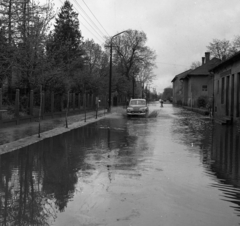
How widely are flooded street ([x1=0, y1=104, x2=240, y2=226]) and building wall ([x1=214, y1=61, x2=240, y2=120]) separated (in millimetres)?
15995

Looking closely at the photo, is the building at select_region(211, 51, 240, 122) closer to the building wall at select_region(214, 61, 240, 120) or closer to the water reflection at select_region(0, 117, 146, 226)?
the building wall at select_region(214, 61, 240, 120)

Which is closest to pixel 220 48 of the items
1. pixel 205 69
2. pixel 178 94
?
pixel 205 69

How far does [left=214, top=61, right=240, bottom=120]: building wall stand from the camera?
24.7m

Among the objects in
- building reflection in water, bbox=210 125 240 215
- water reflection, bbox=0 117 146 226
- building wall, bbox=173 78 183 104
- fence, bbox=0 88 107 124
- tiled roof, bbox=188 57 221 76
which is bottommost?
water reflection, bbox=0 117 146 226

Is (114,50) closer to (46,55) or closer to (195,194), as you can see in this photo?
(46,55)

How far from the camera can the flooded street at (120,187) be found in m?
4.27

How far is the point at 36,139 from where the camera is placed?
1248 cm

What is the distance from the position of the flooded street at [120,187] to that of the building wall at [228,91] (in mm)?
15995

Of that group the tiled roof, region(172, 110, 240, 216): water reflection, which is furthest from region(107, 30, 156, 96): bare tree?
region(172, 110, 240, 216): water reflection

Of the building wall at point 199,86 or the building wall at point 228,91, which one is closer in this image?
the building wall at point 228,91

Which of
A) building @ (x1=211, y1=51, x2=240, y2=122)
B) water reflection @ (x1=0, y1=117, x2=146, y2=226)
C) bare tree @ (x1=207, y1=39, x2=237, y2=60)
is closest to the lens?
water reflection @ (x1=0, y1=117, x2=146, y2=226)

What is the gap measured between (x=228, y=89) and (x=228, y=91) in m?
0.17

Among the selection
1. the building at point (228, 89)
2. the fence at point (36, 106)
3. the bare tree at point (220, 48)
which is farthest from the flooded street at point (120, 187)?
the bare tree at point (220, 48)

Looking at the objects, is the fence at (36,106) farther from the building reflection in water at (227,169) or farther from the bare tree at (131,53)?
the bare tree at (131,53)
